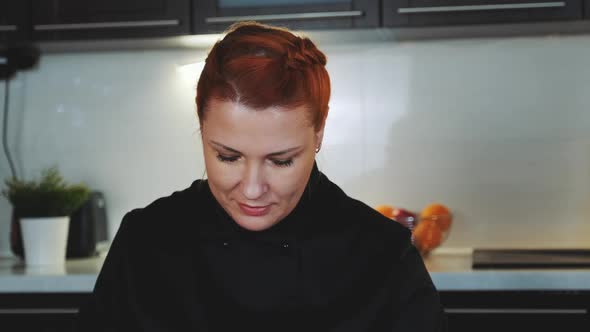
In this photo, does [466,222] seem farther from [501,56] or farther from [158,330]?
[158,330]

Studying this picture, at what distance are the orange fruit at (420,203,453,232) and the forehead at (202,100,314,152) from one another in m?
1.34

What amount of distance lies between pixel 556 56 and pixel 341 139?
27.1 inches

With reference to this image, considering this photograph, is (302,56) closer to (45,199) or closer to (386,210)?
(386,210)

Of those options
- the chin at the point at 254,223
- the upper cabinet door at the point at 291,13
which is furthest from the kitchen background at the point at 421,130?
the chin at the point at 254,223

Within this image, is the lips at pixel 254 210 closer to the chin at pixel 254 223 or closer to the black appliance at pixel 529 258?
the chin at pixel 254 223

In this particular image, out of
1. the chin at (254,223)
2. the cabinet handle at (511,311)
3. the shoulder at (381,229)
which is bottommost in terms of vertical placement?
the cabinet handle at (511,311)

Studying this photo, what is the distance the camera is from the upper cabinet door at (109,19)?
97.8 inches

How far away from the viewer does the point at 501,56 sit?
2623 millimetres

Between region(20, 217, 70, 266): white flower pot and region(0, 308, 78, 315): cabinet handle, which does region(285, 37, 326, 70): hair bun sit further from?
region(20, 217, 70, 266): white flower pot

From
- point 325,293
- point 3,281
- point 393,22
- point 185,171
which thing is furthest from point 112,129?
point 325,293

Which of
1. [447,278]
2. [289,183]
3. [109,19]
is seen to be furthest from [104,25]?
[289,183]

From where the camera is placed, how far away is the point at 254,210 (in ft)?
4.09

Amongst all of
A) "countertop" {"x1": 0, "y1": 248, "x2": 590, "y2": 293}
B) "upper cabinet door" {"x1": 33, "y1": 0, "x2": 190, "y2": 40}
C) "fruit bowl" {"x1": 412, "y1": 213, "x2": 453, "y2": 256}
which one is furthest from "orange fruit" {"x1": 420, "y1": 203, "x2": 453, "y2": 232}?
"upper cabinet door" {"x1": 33, "y1": 0, "x2": 190, "y2": 40}

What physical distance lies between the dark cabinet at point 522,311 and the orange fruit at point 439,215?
0.35 metres
